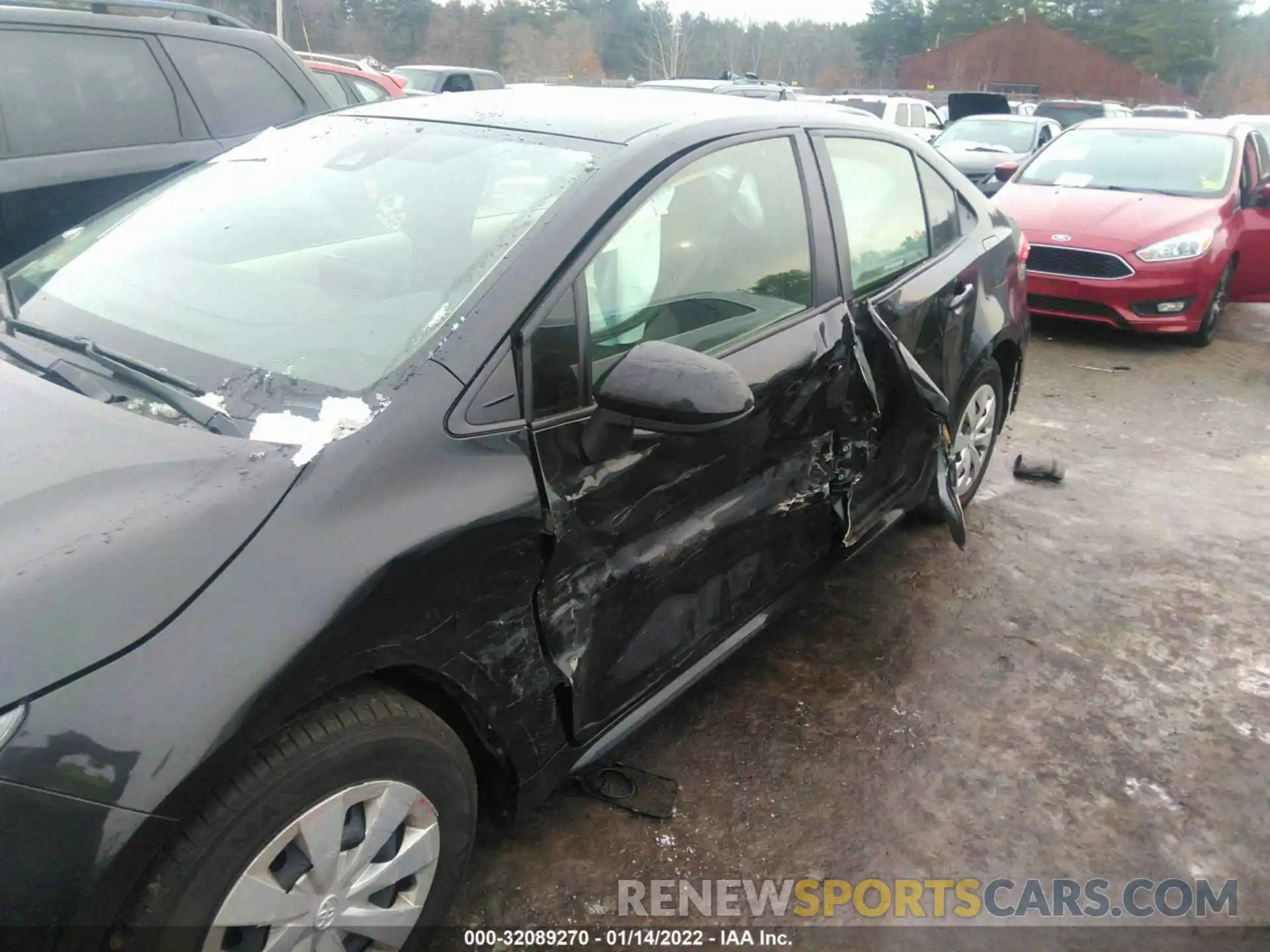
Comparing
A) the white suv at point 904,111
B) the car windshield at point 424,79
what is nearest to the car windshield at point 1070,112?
the white suv at point 904,111

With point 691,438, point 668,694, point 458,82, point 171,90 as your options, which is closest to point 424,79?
point 458,82

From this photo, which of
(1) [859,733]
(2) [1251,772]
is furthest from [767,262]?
(2) [1251,772]

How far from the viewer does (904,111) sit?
17.5 meters

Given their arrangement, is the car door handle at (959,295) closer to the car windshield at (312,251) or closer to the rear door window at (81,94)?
the car windshield at (312,251)

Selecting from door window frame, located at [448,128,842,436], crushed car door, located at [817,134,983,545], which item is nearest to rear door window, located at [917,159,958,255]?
crushed car door, located at [817,134,983,545]

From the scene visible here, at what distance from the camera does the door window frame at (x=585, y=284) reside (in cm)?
182

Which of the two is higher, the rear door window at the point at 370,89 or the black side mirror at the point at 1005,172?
the rear door window at the point at 370,89

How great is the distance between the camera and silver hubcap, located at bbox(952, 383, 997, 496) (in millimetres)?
3779

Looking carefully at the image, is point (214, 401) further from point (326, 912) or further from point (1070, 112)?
point (1070, 112)

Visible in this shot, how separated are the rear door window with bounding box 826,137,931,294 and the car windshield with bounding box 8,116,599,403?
39.6 inches

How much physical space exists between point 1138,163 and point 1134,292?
158 cm

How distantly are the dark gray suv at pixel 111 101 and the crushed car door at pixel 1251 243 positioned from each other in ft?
21.8

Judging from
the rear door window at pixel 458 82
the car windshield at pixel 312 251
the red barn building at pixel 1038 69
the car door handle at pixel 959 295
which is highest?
the car windshield at pixel 312 251

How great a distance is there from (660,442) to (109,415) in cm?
108
